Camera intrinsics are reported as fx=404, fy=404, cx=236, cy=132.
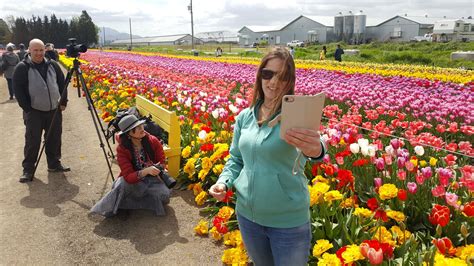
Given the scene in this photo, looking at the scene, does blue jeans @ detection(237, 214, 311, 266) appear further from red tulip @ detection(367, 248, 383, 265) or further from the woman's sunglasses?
the woman's sunglasses

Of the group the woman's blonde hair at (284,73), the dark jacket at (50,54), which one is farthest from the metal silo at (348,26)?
the woman's blonde hair at (284,73)

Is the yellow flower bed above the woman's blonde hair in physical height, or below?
below

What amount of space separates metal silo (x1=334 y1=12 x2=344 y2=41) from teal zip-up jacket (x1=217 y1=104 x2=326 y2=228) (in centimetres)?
7783

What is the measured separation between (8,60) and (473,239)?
12.8m

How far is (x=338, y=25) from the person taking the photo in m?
77.0

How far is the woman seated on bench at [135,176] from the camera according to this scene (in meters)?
4.17

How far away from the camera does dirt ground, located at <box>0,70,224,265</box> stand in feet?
11.8

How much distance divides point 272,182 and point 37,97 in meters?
4.37

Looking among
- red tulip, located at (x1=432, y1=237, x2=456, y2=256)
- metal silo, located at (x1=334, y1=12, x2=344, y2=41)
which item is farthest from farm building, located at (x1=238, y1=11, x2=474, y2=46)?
red tulip, located at (x1=432, y1=237, x2=456, y2=256)

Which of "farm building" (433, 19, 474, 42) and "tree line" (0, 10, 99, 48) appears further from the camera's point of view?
"tree line" (0, 10, 99, 48)

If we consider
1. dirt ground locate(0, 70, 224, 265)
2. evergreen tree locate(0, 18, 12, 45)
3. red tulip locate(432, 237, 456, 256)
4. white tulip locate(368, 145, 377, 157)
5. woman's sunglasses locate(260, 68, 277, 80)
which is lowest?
dirt ground locate(0, 70, 224, 265)

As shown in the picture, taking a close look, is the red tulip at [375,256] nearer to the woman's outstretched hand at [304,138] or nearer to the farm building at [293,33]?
the woman's outstretched hand at [304,138]

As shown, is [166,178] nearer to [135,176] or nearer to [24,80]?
[135,176]

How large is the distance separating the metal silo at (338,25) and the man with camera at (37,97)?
75.1 m
